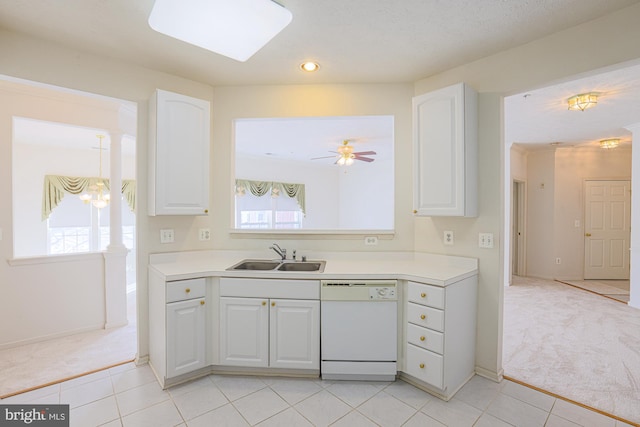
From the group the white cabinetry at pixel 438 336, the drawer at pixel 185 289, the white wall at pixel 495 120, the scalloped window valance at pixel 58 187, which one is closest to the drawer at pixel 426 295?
the white cabinetry at pixel 438 336

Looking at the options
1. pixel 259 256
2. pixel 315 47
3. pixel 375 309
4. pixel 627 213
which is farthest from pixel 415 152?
pixel 627 213

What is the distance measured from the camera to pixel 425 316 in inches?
81.8

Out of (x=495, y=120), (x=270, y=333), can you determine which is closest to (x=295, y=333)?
(x=270, y=333)

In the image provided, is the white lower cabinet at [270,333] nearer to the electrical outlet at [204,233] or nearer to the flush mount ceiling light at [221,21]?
the electrical outlet at [204,233]

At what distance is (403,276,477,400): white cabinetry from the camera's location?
2.02 m

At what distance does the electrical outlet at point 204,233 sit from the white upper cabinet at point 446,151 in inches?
77.2

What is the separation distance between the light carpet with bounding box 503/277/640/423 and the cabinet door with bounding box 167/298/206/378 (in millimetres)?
2479

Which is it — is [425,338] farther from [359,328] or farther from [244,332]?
[244,332]

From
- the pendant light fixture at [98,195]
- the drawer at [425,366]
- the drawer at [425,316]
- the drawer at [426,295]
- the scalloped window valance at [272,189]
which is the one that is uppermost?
the scalloped window valance at [272,189]

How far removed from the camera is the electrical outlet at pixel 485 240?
235cm

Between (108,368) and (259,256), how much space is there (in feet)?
4.96

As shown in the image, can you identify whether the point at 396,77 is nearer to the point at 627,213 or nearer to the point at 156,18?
the point at 156,18

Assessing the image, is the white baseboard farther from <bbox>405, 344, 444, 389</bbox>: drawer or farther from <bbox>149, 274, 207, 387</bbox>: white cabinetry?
<bbox>149, 274, 207, 387</bbox>: white cabinetry

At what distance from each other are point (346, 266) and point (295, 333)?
26.3 inches
